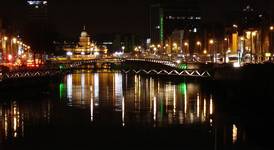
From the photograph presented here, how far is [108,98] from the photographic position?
65125 mm

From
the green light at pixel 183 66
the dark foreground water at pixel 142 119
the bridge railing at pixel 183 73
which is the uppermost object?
the green light at pixel 183 66

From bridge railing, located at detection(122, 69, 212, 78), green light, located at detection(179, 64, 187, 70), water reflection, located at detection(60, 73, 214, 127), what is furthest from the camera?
green light, located at detection(179, 64, 187, 70)

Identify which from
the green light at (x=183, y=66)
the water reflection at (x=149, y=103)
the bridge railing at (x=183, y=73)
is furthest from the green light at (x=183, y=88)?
the green light at (x=183, y=66)

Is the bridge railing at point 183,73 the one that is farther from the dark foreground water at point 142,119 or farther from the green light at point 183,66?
the dark foreground water at point 142,119

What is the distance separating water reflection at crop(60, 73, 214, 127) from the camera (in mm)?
46281

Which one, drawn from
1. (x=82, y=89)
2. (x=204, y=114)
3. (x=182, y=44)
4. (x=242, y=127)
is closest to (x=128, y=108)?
(x=204, y=114)

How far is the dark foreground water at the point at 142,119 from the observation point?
119 feet

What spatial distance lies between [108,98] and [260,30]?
3831 cm

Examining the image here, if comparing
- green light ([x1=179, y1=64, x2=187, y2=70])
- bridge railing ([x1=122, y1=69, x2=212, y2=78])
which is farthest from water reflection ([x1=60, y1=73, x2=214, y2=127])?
green light ([x1=179, y1=64, x2=187, y2=70])

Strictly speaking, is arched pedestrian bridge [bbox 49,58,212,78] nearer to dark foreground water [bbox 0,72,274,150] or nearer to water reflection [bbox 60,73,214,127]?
water reflection [bbox 60,73,214,127]

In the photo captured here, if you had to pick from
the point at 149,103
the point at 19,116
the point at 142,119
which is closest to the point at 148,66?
the point at 149,103

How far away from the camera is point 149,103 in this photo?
58.8 meters

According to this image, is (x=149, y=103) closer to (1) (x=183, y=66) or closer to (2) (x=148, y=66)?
(1) (x=183, y=66)

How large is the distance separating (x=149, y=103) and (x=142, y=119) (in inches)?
501
